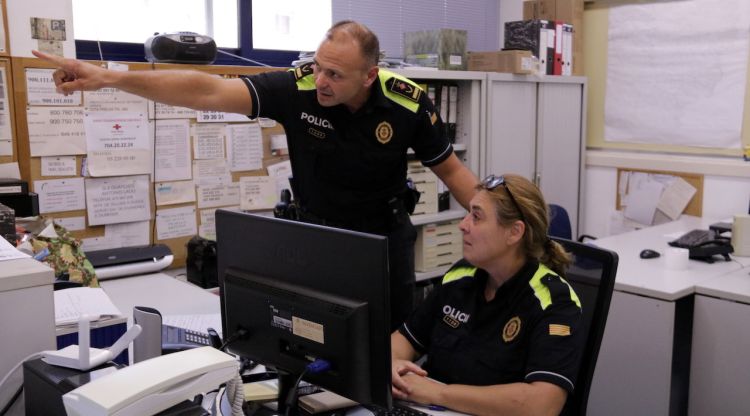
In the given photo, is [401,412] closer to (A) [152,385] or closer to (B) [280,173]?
(A) [152,385]

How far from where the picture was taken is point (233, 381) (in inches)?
45.4

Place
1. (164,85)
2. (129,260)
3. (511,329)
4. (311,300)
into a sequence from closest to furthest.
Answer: (311,300)
(511,329)
(164,85)
(129,260)

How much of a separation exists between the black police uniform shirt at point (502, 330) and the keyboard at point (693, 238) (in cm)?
159

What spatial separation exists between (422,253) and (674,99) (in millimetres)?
1724

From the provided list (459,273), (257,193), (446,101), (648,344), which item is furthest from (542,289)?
(446,101)

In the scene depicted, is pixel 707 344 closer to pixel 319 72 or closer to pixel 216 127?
pixel 319 72

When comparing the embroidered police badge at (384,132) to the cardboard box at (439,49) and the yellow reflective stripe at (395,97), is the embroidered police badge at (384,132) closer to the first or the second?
the yellow reflective stripe at (395,97)

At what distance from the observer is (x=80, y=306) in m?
1.66

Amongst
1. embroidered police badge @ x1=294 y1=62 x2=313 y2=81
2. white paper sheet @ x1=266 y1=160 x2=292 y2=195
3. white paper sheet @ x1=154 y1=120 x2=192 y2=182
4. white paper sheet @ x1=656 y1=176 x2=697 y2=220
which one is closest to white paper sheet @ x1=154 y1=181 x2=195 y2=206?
white paper sheet @ x1=154 y1=120 x2=192 y2=182

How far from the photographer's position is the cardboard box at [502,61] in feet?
12.3

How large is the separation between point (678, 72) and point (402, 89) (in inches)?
92.5

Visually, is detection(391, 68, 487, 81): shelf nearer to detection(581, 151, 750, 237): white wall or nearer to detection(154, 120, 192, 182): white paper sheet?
detection(154, 120, 192, 182): white paper sheet

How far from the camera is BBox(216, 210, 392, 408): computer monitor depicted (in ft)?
3.86

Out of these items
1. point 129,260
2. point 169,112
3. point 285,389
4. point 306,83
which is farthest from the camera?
point 169,112
